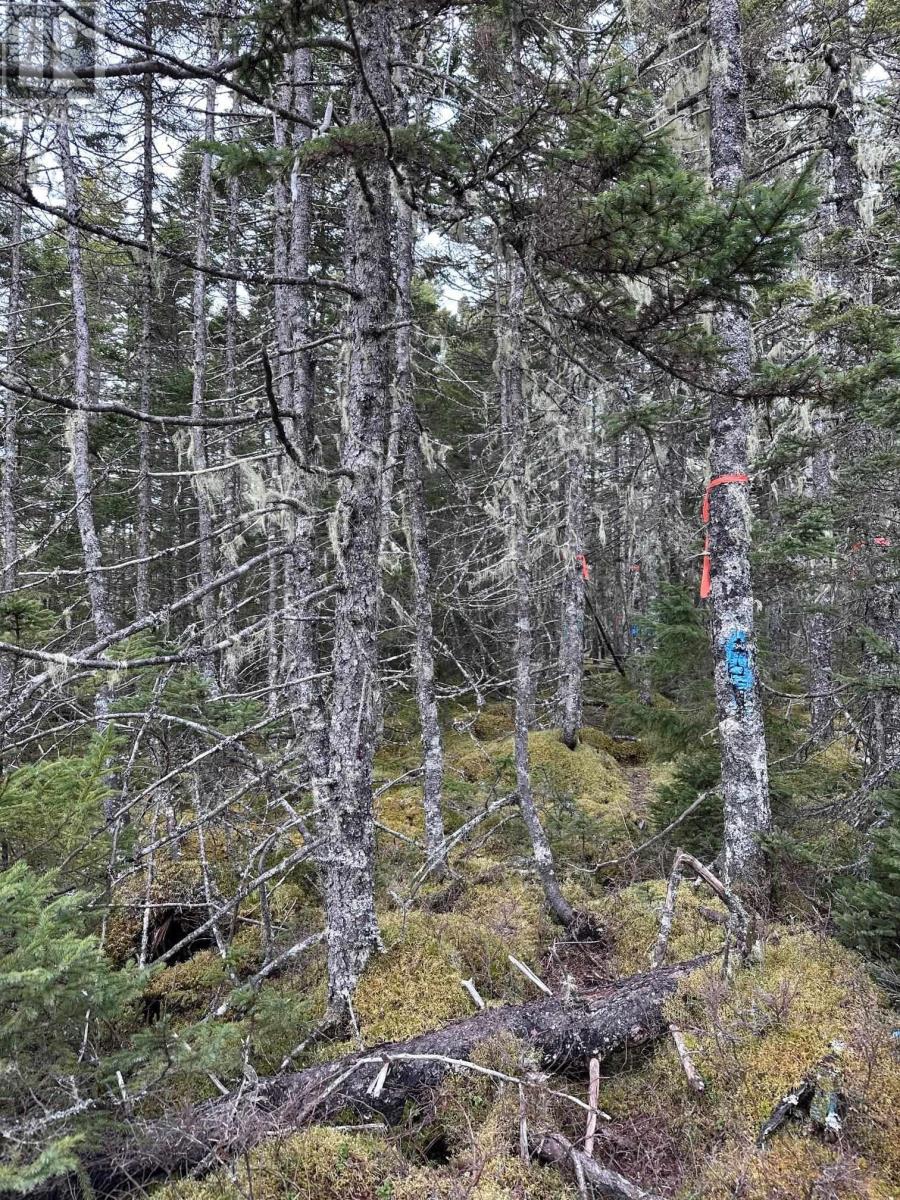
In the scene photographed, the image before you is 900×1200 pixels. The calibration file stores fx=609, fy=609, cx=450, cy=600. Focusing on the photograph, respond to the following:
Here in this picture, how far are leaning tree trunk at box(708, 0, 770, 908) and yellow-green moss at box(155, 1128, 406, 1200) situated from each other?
137 inches

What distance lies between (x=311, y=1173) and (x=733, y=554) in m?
5.16

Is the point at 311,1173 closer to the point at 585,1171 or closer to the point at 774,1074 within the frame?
the point at 585,1171

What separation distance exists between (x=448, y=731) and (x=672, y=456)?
781 cm

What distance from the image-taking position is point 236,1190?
2951mm

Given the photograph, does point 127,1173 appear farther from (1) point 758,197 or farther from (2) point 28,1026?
(1) point 758,197

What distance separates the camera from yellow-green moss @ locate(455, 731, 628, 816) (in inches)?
375

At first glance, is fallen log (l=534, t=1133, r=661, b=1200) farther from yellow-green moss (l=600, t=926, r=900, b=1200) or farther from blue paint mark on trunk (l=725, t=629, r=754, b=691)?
blue paint mark on trunk (l=725, t=629, r=754, b=691)

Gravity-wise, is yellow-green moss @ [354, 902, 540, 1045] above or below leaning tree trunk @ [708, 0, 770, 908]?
below

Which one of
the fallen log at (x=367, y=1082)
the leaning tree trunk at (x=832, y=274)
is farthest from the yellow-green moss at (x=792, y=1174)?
the leaning tree trunk at (x=832, y=274)

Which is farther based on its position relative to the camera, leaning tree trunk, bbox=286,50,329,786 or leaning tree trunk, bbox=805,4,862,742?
leaning tree trunk, bbox=805,4,862,742

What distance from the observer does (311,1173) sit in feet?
Answer: 10.2

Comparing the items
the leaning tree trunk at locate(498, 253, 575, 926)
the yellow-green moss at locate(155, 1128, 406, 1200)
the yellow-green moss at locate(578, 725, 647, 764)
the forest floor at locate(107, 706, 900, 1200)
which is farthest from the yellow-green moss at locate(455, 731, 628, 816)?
the yellow-green moss at locate(155, 1128, 406, 1200)

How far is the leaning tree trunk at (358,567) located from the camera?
4016mm

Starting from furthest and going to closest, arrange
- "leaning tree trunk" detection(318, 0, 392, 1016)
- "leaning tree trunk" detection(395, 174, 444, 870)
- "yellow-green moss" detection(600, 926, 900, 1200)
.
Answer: "leaning tree trunk" detection(395, 174, 444, 870) < "leaning tree trunk" detection(318, 0, 392, 1016) < "yellow-green moss" detection(600, 926, 900, 1200)
